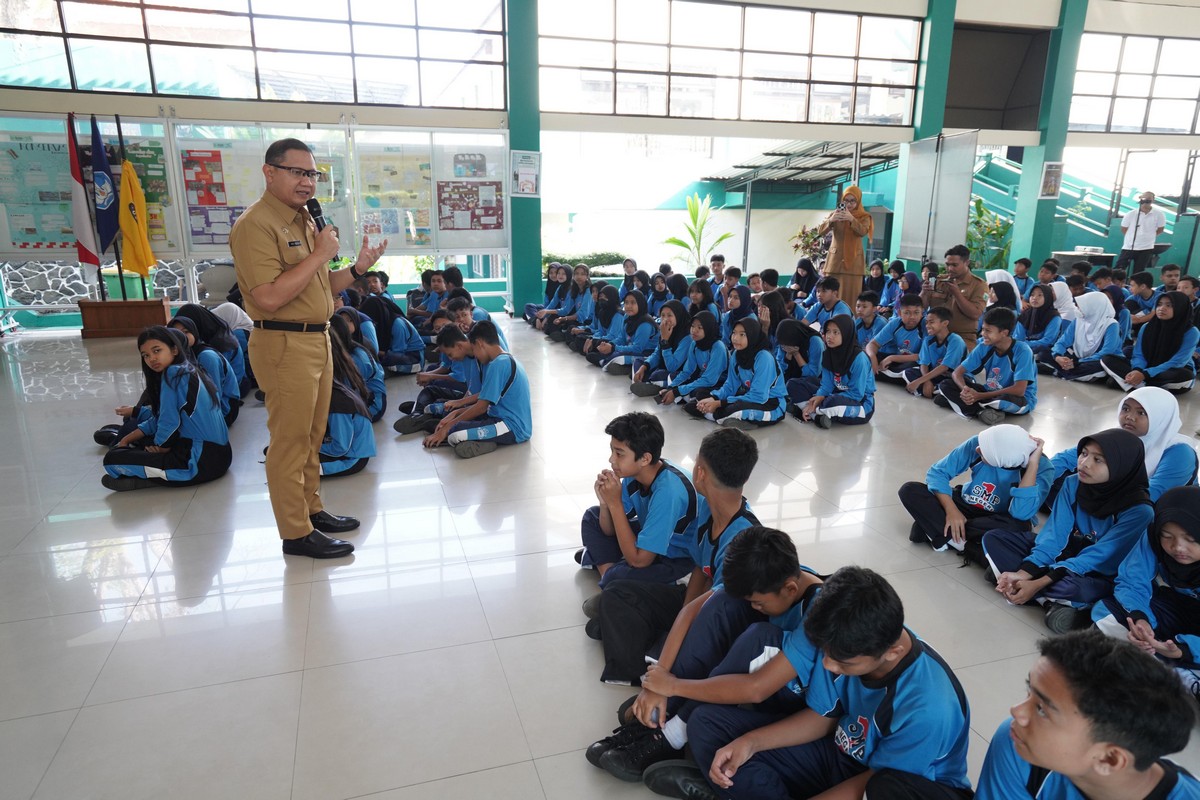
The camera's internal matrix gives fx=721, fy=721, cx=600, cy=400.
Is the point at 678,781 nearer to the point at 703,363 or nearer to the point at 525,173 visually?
the point at 703,363

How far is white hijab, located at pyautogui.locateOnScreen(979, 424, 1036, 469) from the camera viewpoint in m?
2.88

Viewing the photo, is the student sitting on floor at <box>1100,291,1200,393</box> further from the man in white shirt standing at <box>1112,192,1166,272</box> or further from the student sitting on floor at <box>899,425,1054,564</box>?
the man in white shirt standing at <box>1112,192,1166,272</box>

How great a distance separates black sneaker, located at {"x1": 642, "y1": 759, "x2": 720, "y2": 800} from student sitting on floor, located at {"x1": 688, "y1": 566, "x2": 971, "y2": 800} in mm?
49

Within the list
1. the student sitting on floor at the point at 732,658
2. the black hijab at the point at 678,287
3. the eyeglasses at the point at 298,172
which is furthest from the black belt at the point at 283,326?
the black hijab at the point at 678,287

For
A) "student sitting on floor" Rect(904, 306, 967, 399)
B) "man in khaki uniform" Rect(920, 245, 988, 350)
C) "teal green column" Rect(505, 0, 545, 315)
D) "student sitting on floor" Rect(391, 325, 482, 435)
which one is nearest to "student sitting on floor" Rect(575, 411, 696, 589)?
"student sitting on floor" Rect(391, 325, 482, 435)

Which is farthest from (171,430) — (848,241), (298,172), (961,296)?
(848,241)

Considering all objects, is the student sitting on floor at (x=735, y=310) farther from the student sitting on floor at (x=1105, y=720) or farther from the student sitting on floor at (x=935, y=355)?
the student sitting on floor at (x=1105, y=720)

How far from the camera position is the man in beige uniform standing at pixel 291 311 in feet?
8.43

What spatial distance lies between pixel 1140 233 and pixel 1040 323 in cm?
465

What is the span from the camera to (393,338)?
6.36m

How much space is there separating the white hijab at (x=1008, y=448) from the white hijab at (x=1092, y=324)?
168 inches

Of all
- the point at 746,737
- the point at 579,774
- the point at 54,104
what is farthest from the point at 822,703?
the point at 54,104

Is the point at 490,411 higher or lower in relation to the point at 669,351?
lower

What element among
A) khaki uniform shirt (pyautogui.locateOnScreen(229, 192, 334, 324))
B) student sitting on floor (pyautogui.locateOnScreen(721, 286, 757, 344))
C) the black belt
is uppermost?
khaki uniform shirt (pyautogui.locateOnScreen(229, 192, 334, 324))
